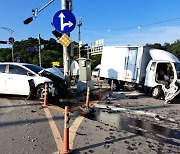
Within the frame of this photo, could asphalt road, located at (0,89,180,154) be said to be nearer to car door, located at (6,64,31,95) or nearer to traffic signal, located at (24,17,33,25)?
car door, located at (6,64,31,95)

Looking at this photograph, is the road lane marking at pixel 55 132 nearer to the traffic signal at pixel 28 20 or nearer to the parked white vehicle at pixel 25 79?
the parked white vehicle at pixel 25 79

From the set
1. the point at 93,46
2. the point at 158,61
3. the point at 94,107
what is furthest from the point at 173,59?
the point at 93,46

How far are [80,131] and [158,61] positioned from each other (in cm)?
975

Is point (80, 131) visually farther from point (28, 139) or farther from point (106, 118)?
point (106, 118)

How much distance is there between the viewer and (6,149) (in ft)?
17.0

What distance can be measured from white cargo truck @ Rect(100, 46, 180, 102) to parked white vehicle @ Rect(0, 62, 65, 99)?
527 cm

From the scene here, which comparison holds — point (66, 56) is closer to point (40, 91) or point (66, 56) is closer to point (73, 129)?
point (40, 91)

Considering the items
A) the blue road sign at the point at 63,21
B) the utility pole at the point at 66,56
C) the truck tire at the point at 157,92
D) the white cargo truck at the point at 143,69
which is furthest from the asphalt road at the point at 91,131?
the utility pole at the point at 66,56

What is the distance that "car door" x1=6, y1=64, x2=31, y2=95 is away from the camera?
38.3 ft

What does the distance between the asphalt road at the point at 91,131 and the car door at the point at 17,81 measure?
171 cm

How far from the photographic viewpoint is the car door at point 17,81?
11.7 meters

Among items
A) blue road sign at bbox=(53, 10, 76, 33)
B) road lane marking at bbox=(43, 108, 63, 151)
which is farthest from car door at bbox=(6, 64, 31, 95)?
road lane marking at bbox=(43, 108, 63, 151)

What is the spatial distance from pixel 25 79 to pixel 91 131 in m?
5.87

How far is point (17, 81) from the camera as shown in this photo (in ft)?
38.7
